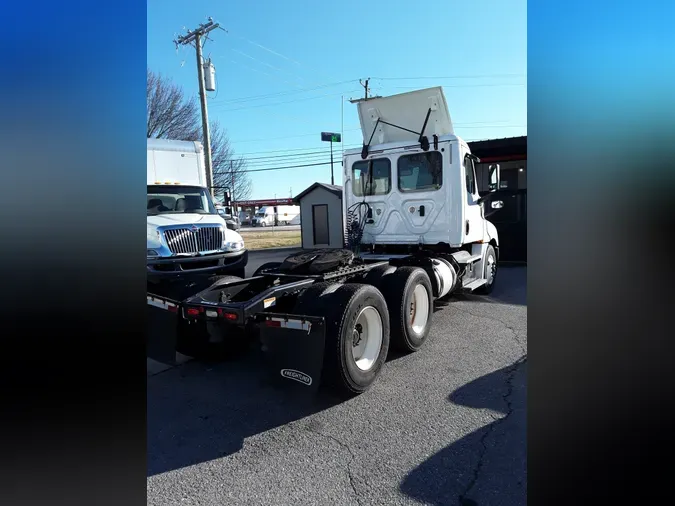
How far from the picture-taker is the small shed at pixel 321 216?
813 inches

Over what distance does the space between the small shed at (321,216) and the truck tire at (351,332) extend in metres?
16.0

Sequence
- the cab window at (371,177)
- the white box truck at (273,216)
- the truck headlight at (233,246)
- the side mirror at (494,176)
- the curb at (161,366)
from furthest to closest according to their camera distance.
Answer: the white box truck at (273,216) → the truck headlight at (233,246) → the side mirror at (494,176) → the cab window at (371,177) → the curb at (161,366)

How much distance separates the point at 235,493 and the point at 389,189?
5.34 meters

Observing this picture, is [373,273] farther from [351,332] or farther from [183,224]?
[183,224]

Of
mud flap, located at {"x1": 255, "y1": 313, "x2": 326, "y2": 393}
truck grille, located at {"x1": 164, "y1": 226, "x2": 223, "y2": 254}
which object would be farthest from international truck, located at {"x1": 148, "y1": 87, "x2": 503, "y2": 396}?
truck grille, located at {"x1": 164, "y1": 226, "x2": 223, "y2": 254}

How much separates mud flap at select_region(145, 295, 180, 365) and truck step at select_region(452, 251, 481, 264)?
4.47 meters

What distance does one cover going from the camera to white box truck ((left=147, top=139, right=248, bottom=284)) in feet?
24.3

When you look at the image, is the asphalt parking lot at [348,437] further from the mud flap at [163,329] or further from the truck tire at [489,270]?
the truck tire at [489,270]

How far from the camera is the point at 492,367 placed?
461cm

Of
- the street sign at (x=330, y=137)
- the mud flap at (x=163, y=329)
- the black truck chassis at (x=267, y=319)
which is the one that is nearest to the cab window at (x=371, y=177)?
the black truck chassis at (x=267, y=319)
